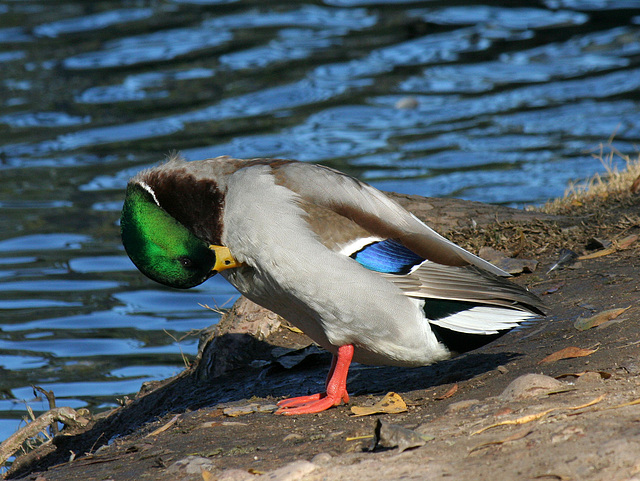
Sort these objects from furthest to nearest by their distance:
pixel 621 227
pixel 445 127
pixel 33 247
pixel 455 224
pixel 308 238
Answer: pixel 445 127, pixel 33 247, pixel 455 224, pixel 621 227, pixel 308 238

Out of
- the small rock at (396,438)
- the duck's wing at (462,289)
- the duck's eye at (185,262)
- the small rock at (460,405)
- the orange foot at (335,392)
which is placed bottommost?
the orange foot at (335,392)

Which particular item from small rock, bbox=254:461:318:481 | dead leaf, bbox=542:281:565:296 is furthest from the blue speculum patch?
dead leaf, bbox=542:281:565:296

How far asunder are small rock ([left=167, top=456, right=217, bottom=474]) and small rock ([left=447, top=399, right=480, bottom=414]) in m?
0.88

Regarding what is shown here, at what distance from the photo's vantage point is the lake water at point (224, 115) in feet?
22.6

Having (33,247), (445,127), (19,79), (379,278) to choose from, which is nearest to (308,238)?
(379,278)

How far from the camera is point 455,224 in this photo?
5.63 meters

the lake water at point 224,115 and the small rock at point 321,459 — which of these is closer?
the small rock at point 321,459

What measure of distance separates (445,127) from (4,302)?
21.3 ft

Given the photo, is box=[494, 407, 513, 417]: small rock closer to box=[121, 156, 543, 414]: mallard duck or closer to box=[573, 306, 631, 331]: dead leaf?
box=[121, 156, 543, 414]: mallard duck

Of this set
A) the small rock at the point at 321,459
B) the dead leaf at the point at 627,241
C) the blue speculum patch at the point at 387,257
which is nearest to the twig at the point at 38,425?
the blue speculum patch at the point at 387,257

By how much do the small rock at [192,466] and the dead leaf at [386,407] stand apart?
0.74 meters

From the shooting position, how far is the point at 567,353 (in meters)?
3.70

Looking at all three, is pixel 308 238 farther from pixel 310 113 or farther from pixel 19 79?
pixel 19 79

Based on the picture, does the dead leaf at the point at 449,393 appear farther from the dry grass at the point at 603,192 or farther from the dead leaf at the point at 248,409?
the dry grass at the point at 603,192
